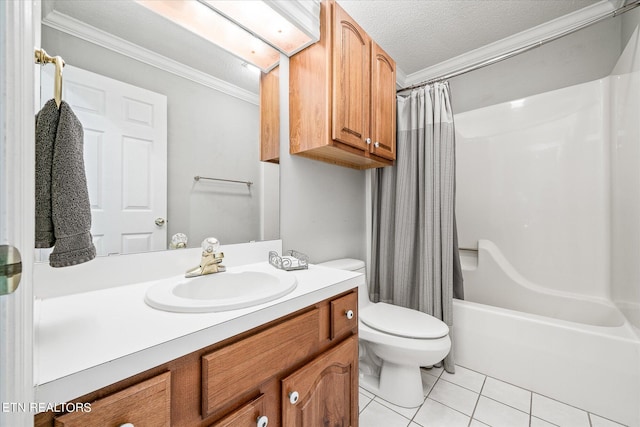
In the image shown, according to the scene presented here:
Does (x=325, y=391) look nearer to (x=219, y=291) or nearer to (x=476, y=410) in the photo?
(x=219, y=291)

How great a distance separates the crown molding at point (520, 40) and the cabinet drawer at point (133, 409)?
2537 mm

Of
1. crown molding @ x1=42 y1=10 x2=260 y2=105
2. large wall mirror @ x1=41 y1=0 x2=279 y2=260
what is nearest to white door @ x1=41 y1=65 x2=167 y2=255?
large wall mirror @ x1=41 y1=0 x2=279 y2=260

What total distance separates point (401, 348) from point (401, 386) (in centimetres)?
28

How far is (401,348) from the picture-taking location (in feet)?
4.29

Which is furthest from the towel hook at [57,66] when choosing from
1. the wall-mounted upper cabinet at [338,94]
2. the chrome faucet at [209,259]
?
the wall-mounted upper cabinet at [338,94]

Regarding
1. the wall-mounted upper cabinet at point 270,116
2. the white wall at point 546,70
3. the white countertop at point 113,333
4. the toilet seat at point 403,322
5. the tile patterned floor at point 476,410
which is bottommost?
the tile patterned floor at point 476,410

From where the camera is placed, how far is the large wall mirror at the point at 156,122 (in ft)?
2.79

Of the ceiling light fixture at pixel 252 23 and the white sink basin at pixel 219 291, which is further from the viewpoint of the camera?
the ceiling light fixture at pixel 252 23

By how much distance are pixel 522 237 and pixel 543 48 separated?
1.36 m

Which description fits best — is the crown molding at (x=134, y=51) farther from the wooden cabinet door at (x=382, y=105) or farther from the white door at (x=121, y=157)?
the wooden cabinet door at (x=382, y=105)

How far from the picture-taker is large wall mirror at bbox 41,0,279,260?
851 mm

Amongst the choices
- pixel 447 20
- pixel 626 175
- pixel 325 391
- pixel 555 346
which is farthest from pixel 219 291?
pixel 626 175

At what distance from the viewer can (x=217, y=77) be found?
3.85 feet

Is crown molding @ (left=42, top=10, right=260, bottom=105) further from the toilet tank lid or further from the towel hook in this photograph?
the toilet tank lid
